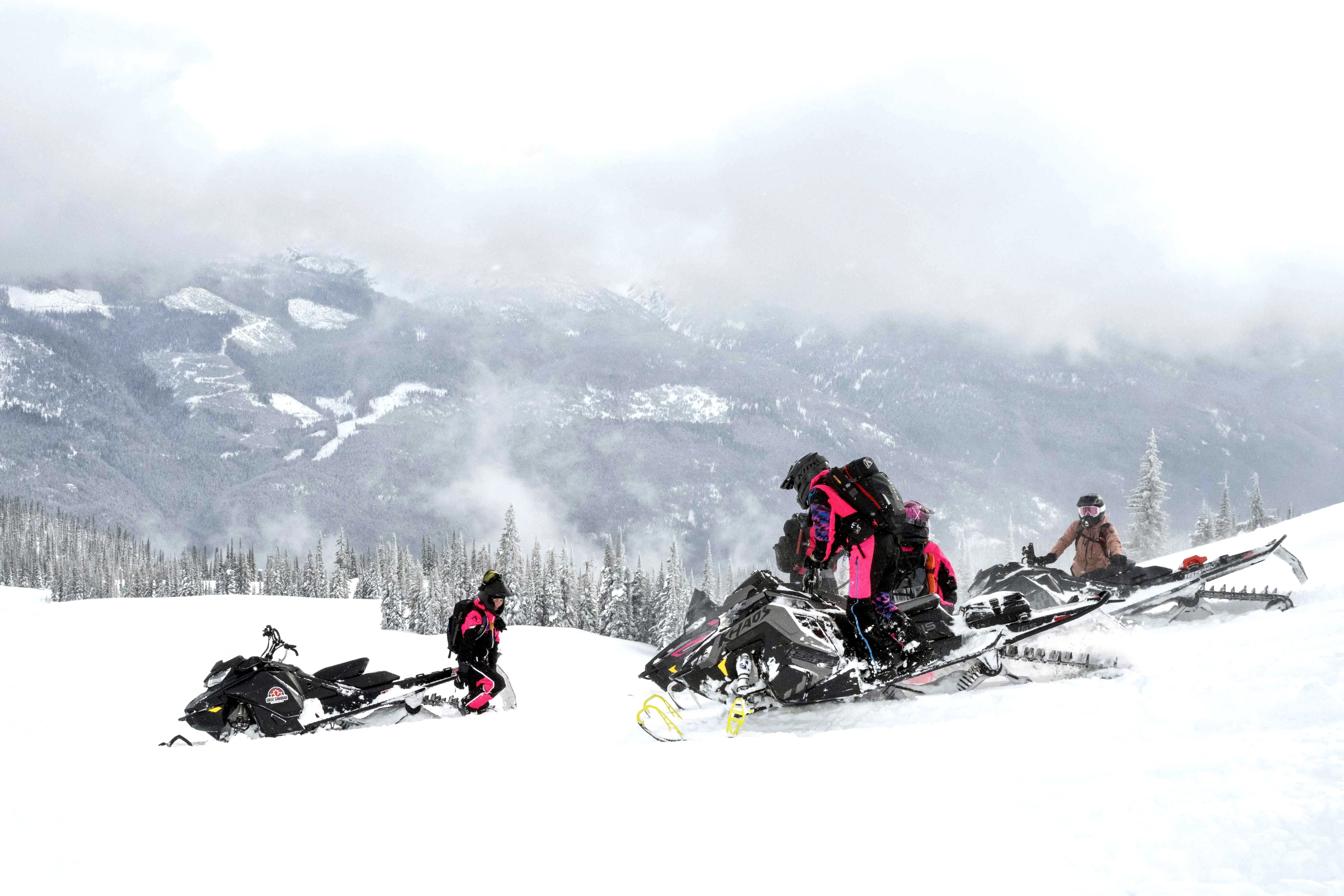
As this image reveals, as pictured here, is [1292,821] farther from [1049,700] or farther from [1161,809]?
[1049,700]

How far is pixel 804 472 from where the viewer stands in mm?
8234

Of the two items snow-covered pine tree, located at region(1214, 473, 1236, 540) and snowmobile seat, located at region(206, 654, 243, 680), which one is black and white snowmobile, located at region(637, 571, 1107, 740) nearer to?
snowmobile seat, located at region(206, 654, 243, 680)

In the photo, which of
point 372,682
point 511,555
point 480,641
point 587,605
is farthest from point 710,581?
point 372,682

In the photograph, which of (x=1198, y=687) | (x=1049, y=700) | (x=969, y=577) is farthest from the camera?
(x=969, y=577)

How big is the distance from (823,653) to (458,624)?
5.36 m

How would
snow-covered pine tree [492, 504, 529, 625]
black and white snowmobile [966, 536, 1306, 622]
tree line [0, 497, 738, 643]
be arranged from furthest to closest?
snow-covered pine tree [492, 504, 529, 625]
tree line [0, 497, 738, 643]
black and white snowmobile [966, 536, 1306, 622]

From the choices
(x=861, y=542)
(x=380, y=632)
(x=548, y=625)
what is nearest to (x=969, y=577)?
(x=548, y=625)

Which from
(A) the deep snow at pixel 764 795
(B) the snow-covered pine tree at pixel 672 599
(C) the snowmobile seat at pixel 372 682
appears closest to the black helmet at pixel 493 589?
(C) the snowmobile seat at pixel 372 682

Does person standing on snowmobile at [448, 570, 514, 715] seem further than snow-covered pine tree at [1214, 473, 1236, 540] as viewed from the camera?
No

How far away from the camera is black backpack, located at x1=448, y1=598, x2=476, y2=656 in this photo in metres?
9.95

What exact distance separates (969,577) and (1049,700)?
8607cm

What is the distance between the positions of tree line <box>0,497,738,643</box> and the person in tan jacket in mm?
5414

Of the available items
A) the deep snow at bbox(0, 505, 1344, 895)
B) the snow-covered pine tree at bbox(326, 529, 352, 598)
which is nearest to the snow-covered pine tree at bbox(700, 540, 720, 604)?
the snow-covered pine tree at bbox(326, 529, 352, 598)

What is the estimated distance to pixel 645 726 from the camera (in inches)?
244
